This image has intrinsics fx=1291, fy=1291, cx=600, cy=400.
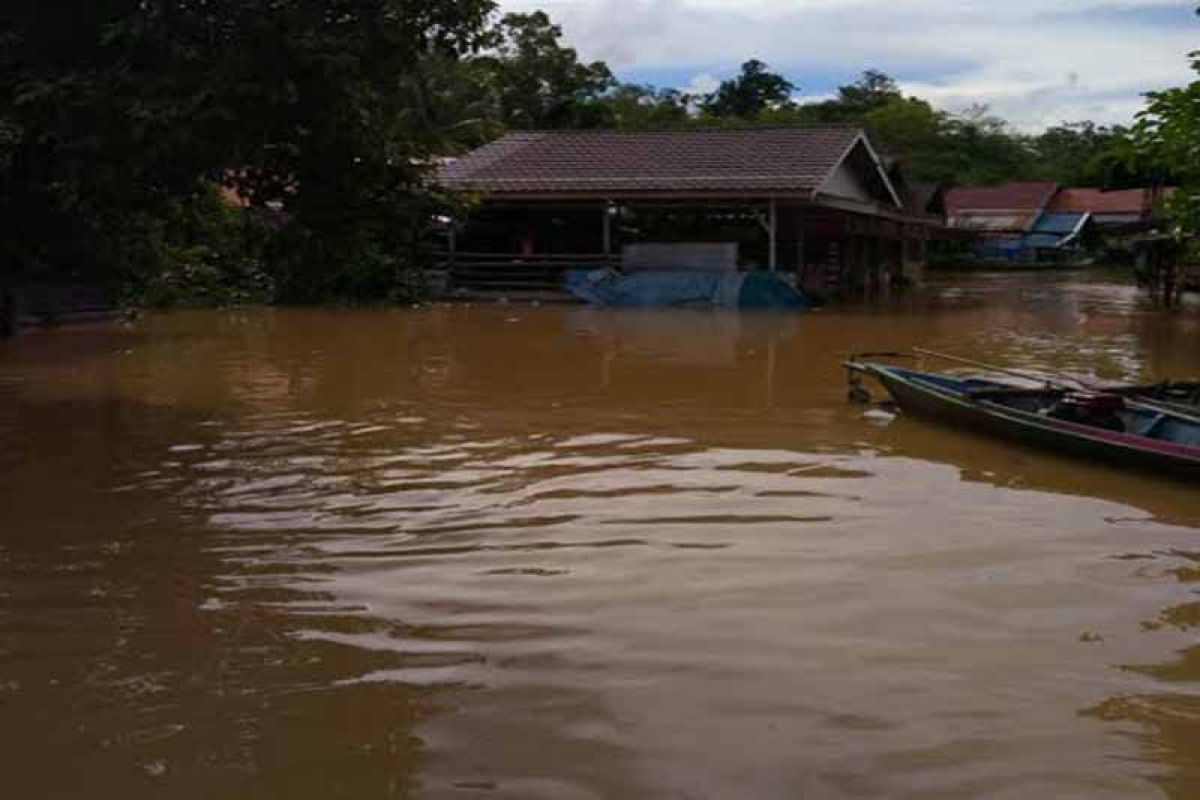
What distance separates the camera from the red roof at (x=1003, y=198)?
195 feet

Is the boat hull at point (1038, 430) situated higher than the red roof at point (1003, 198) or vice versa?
the red roof at point (1003, 198)

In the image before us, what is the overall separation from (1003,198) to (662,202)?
37569 mm

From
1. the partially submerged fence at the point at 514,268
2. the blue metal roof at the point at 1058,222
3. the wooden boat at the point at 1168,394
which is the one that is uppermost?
the blue metal roof at the point at 1058,222

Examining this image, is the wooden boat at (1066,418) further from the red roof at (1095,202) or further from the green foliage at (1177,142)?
the red roof at (1095,202)

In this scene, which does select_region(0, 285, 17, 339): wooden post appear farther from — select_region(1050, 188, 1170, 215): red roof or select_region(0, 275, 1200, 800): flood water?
select_region(1050, 188, 1170, 215): red roof

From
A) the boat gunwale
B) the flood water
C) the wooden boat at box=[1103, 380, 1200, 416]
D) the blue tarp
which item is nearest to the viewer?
the flood water

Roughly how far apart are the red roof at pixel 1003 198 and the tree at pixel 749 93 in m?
12.0

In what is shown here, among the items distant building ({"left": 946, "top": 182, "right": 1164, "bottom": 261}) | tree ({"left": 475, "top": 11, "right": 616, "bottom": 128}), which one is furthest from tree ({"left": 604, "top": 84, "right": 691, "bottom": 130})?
distant building ({"left": 946, "top": 182, "right": 1164, "bottom": 261})

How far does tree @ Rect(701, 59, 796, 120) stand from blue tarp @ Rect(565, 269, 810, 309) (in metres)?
43.0

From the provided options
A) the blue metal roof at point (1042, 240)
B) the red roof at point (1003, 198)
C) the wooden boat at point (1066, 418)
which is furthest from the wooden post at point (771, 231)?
the red roof at point (1003, 198)

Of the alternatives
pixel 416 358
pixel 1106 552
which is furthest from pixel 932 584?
pixel 416 358

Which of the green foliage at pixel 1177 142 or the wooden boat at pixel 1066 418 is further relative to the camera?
the green foliage at pixel 1177 142

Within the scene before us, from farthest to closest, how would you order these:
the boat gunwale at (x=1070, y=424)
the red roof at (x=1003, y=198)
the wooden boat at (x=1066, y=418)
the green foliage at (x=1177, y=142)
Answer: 1. the red roof at (x=1003, y=198)
2. the green foliage at (x=1177, y=142)
3. the wooden boat at (x=1066, y=418)
4. the boat gunwale at (x=1070, y=424)

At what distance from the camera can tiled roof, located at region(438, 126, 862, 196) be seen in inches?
1057
